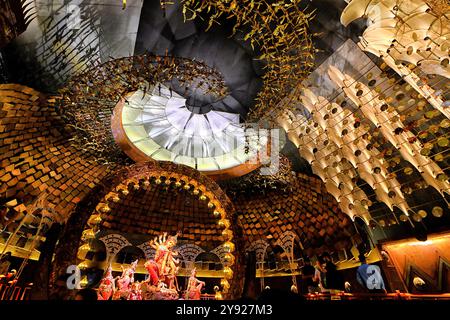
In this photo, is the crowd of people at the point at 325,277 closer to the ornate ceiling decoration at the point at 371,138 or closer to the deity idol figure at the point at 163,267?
the ornate ceiling decoration at the point at 371,138

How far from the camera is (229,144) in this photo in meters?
9.41

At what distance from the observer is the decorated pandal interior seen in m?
3.95

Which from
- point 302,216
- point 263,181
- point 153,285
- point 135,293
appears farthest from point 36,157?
point 302,216

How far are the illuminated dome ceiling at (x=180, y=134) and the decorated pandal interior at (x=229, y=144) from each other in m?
0.06

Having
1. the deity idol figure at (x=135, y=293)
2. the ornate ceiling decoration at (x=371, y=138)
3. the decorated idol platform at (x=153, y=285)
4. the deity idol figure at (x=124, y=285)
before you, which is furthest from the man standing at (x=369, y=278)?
the deity idol figure at (x=124, y=285)

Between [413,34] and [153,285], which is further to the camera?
[153,285]

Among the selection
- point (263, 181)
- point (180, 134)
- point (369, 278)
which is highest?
point (180, 134)

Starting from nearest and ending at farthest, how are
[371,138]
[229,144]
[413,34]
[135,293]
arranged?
[413,34]
[371,138]
[135,293]
[229,144]

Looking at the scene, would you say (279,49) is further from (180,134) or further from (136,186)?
(180,134)

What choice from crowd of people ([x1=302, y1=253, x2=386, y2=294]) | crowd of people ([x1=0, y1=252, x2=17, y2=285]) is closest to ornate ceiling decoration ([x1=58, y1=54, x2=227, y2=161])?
crowd of people ([x1=0, y1=252, x2=17, y2=285])

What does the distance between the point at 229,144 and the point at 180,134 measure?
1.88 m

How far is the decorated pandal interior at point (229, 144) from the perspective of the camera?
155 inches

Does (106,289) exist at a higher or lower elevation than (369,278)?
lower

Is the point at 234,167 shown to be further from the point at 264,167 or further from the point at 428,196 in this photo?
the point at 428,196
